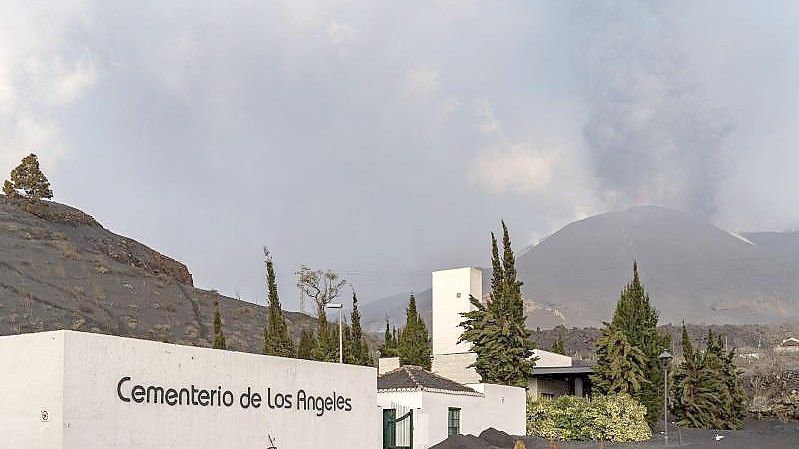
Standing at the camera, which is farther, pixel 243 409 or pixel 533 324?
pixel 533 324

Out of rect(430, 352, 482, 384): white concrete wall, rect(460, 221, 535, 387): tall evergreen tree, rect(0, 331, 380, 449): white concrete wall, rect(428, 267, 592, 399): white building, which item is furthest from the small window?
rect(428, 267, 592, 399): white building

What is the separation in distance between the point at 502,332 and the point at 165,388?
2964 cm

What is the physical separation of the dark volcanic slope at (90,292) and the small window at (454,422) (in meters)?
53.1

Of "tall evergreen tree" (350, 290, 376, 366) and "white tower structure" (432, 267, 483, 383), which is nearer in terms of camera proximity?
"white tower structure" (432, 267, 483, 383)

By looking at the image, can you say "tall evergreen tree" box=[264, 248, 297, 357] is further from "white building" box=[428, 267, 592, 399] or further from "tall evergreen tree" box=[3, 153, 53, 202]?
"tall evergreen tree" box=[3, 153, 53, 202]

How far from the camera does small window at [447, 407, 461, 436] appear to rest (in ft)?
116

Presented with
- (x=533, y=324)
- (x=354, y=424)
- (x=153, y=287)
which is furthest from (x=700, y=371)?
(x=533, y=324)

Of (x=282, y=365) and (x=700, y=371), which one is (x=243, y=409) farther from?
(x=700, y=371)

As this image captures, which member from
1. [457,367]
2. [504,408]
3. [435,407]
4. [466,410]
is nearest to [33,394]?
[435,407]

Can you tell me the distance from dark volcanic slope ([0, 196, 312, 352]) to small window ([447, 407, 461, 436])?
53119 millimetres

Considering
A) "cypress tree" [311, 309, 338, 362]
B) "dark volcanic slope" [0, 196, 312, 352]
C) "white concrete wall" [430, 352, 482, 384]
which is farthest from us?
"dark volcanic slope" [0, 196, 312, 352]

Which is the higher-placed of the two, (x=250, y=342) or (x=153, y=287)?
(x=153, y=287)

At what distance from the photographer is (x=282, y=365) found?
81.2 feet

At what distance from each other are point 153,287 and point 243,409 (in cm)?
8139
